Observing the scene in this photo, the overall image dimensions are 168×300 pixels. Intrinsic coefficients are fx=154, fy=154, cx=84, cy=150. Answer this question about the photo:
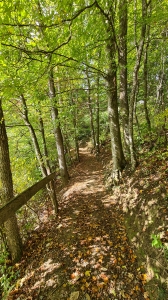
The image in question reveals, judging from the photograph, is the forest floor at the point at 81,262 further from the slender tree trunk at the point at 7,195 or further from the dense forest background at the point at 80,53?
the dense forest background at the point at 80,53

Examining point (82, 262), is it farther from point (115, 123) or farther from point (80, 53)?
point (80, 53)

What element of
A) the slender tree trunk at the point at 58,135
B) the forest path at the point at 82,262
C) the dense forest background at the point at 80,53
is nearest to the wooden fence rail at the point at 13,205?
the forest path at the point at 82,262

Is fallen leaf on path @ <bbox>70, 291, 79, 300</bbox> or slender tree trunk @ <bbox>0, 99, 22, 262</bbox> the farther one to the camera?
slender tree trunk @ <bbox>0, 99, 22, 262</bbox>

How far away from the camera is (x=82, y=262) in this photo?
3.28 meters

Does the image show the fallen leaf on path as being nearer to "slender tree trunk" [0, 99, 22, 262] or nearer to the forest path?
the forest path

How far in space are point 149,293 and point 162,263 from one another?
53 centimetres

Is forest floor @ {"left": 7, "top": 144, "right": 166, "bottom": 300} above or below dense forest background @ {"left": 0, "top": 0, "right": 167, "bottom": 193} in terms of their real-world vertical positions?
below

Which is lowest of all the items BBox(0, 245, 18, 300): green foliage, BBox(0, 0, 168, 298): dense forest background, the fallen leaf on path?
BBox(0, 245, 18, 300): green foliage

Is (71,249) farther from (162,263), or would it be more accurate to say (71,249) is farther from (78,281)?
(162,263)

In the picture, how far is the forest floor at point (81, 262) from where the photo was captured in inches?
108

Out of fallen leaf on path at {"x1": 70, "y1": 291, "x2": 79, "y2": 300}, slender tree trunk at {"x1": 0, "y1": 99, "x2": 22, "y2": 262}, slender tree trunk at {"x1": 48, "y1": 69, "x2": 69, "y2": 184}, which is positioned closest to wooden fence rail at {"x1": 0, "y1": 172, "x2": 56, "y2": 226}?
slender tree trunk at {"x1": 0, "y1": 99, "x2": 22, "y2": 262}

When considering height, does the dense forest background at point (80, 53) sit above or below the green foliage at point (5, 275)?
Result: above

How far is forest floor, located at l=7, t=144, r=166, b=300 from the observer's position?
9.02ft

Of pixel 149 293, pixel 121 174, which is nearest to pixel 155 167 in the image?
pixel 121 174
